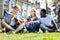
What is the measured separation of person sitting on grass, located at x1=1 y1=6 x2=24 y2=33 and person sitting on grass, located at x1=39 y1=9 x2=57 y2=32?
63 centimetres

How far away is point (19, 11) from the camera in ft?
27.6

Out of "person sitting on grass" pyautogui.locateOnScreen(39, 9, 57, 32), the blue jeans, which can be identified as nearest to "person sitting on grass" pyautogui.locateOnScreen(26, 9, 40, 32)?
the blue jeans

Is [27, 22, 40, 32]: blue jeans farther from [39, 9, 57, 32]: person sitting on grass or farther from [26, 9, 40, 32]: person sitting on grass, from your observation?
[39, 9, 57, 32]: person sitting on grass

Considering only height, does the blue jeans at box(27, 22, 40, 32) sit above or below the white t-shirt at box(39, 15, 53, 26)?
below

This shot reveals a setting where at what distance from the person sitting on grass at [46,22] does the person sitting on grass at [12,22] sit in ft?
2.07

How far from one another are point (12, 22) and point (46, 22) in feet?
3.48

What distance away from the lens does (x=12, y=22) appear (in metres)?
8.41

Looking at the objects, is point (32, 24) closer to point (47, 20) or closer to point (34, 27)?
point (34, 27)

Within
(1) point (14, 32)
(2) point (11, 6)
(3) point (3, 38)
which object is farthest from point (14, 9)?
(3) point (3, 38)

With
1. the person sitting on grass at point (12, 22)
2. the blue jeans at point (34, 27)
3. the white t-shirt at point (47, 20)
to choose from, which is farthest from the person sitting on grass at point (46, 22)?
the person sitting on grass at point (12, 22)

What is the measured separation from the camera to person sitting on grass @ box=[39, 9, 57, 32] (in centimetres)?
845

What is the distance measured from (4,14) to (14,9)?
35 centimetres

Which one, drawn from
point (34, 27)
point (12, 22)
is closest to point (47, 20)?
point (34, 27)

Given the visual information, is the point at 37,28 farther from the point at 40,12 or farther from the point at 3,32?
the point at 3,32
